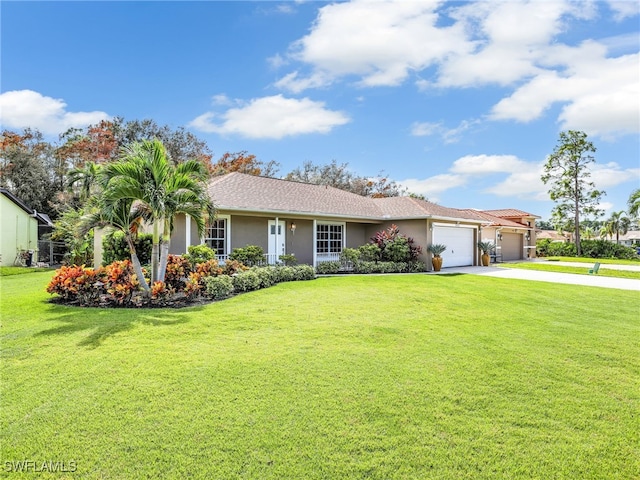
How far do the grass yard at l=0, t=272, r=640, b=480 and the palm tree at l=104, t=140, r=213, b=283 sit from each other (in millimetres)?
2342

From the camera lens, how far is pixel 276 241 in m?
16.7

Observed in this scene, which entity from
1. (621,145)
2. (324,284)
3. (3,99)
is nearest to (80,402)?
(324,284)

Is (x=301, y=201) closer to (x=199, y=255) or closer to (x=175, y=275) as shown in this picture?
(x=199, y=255)

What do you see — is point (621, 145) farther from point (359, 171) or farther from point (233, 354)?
point (233, 354)

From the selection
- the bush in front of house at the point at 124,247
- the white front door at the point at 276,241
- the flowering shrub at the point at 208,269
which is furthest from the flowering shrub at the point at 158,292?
the white front door at the point at 276,241

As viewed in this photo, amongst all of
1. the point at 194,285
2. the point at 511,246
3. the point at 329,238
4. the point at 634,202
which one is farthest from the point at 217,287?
the point at 634,202

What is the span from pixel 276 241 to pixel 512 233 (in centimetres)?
2189

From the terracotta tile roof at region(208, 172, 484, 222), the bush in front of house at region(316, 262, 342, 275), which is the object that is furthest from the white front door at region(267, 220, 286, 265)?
the bush in front of house at region(316, 262, 342, 275)

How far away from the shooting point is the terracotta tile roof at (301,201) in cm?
1545

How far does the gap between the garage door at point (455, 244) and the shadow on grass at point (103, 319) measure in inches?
590

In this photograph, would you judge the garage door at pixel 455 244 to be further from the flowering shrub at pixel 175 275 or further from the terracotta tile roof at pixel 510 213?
the flowering shrub at pixel 175 275

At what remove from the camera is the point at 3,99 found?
18.5 m

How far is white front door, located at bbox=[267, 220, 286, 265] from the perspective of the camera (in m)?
16.4

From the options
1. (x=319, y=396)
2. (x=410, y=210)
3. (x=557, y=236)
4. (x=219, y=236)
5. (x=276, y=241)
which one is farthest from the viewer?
(x=557, y=236)
